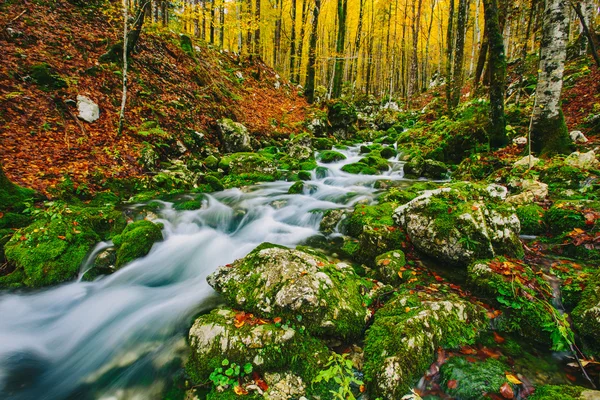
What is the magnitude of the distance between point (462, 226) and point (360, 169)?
7.39 metres

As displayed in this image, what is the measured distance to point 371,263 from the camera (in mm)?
4789

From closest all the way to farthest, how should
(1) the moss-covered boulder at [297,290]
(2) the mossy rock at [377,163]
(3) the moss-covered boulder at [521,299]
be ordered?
(3) the moss-covered boulder at [521,299], (1) the moss-covered boulder at [297,290], (2) the mossy rock at [377,163]

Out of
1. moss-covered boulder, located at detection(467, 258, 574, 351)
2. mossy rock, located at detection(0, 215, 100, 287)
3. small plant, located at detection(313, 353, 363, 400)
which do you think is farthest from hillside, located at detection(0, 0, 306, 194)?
moss-covered boulder, located at detection(467, 258, 574, 351)

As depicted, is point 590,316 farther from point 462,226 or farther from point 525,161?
point 525,161

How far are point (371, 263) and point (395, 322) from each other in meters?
1.73

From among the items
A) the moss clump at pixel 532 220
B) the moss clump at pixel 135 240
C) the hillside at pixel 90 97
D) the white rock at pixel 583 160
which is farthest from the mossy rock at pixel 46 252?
the white rock at pixel 583 160

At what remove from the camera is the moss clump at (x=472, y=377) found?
8.41 feet

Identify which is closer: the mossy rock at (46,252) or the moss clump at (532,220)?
the mossy rock at (46,252)

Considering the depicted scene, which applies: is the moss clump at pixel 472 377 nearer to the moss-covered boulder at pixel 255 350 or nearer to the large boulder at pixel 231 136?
the moss-covered boulder at pixel 255 350

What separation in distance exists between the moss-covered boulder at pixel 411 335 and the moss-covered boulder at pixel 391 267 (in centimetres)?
53

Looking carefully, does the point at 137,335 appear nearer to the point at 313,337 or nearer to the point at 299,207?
the point at 313,337

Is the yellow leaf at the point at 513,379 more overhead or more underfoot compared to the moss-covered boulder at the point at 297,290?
more underfoot

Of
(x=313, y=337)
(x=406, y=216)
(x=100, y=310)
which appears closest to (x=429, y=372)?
(x=313, y=337)

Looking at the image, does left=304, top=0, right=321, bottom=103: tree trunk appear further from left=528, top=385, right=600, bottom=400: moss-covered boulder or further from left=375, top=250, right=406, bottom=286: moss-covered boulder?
left=528, top=385, right=600, bottom=400: moss-covered boulder
